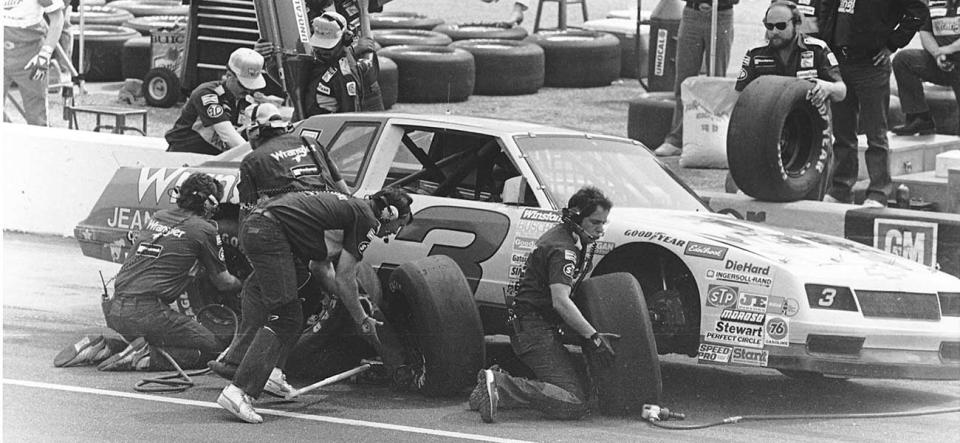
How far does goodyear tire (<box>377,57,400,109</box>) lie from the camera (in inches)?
578

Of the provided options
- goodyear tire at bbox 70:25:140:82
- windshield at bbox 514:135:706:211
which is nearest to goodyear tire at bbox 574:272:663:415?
windshield at bbox 514:135:706:211

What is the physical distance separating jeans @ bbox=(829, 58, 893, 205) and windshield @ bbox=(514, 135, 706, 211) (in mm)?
2485

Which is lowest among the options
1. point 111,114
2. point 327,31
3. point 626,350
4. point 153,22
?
point 111,114

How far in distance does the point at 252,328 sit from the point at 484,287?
4.28ft

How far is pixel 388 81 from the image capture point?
14.7 meters

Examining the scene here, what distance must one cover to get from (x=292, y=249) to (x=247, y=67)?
3576 mm

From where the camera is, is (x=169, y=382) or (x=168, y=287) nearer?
(x=169, y=382)

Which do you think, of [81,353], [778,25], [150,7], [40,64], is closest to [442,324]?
[81,353]

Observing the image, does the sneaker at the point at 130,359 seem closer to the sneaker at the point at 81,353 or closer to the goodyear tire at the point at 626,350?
the sneaker at the point at 81,353

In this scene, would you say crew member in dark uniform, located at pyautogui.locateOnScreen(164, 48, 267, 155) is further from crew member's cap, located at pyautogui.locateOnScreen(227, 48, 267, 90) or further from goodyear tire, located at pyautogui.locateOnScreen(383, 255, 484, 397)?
goodyear tire, located at pyautogui.locateOnScreen(383, 255, 484, 397)

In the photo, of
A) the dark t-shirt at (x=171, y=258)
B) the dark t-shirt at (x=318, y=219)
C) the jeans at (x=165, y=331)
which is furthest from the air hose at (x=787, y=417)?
the dark t-shirt at (x=171, y=258)

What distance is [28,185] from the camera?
39.8ft

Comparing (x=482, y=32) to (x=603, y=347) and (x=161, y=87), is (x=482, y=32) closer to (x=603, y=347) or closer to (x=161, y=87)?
(x=161, y=87)

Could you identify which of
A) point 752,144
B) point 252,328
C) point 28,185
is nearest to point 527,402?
point 252,328
